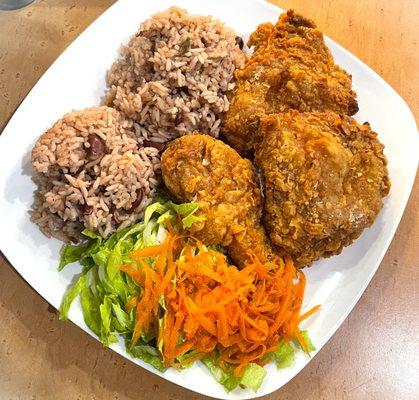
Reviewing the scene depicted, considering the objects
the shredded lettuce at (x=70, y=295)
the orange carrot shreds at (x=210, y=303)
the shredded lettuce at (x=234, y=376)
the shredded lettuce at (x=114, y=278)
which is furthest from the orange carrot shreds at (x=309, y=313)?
the shredded lettuce at (x=70, y=295)

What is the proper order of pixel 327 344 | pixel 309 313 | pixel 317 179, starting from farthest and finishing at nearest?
pixel 327 344 < pixel 309 313 < pixel 317 179

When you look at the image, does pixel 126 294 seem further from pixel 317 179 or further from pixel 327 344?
pixel 327 344

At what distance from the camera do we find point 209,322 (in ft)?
8.18

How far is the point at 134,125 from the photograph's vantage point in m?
2.77

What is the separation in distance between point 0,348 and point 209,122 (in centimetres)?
165

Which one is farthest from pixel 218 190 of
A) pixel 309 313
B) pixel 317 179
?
pixel 309 313

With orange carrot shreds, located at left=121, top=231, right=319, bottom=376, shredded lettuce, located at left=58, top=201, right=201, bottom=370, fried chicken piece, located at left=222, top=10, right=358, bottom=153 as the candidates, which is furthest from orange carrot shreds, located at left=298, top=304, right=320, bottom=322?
fried chicken piece, located at left=222, top=10, right=358, bottom=153

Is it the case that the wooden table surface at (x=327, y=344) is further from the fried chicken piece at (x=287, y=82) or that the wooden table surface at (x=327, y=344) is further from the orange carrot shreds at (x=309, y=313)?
the fried chicken piece at (x=287, y=82)

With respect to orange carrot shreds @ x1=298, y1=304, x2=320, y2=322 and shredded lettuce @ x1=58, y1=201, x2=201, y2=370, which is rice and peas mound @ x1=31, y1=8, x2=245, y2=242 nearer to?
shredded lettuce @ x1=58, y1=201, x2=201, y2=370

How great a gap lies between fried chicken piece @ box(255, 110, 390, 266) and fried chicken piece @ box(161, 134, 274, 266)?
0.08m

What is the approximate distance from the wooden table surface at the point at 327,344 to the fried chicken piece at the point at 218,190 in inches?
35.2

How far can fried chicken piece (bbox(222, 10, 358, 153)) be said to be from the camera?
8.79 ft

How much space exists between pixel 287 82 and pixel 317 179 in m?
0.58

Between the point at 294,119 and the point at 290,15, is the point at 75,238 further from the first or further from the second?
the point at 290,15
